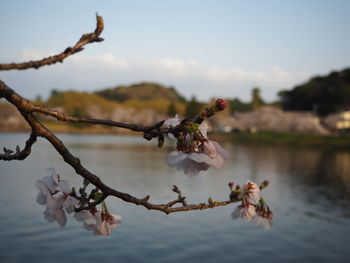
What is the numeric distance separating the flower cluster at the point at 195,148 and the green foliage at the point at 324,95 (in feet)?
287

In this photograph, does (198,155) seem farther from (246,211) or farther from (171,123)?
(246,211)

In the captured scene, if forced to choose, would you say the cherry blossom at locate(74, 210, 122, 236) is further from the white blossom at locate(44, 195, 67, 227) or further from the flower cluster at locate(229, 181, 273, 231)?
the flower cluster at locate(229, 181, 273, 231)

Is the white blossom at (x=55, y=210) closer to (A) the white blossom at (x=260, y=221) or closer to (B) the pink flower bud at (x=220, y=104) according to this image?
(B) the pink flower bud at (x=220, y=104)

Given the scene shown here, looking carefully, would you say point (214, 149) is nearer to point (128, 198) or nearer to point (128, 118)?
point (128, 198)

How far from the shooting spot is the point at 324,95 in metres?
90.1

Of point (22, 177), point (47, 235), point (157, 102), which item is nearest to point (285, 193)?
point (47, 235)

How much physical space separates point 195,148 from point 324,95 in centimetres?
9628

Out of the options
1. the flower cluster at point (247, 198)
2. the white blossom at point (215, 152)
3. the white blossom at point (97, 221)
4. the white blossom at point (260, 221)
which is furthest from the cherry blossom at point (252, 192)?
the white blossom at point (215, 152)

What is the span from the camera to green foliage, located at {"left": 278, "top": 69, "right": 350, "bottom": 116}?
281 feet

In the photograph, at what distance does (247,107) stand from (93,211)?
158m

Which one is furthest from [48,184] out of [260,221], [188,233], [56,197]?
[188,233]

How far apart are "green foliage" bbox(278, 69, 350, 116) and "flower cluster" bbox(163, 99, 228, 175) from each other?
87517 mm

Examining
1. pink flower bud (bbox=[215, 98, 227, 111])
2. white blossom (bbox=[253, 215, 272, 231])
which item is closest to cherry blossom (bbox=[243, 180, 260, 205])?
white blossom (bbox=[253, 215, 272, 231])

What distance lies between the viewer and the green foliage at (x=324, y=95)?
8550 centimetres
